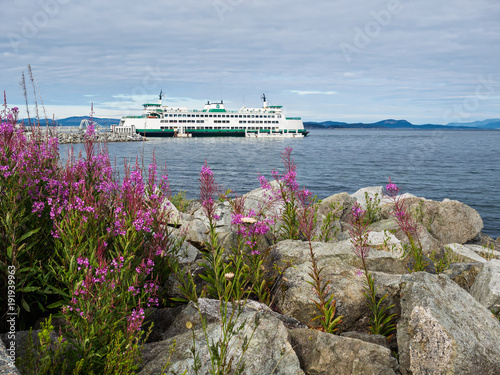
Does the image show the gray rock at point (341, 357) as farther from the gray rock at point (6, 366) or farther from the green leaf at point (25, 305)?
the green leaf at point (25, 305)

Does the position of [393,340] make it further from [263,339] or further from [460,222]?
[460,222]

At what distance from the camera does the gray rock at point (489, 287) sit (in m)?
4.55

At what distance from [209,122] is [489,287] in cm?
9342

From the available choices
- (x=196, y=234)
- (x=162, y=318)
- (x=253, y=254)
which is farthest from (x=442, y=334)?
(x=196, y=234)

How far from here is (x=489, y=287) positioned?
4.65 metres

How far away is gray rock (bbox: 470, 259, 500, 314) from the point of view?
4546mm

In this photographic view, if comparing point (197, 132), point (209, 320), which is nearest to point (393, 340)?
point (209, 320)

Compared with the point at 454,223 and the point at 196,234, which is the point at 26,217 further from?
the point at 454,223

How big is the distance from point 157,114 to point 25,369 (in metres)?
95.7

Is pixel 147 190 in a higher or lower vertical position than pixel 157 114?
lower

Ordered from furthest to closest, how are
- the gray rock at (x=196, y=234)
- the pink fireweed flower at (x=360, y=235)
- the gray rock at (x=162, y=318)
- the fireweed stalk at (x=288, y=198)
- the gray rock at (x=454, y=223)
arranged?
the gray rock at (x=454, y=223), the gray rock at (x=196, y=234), the fireweed stalk at (x=288, y=198), the gray rock at (x=162, y=318), the pink fireweed flower at (x=360, y=235)

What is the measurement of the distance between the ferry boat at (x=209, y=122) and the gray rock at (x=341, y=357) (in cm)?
9065

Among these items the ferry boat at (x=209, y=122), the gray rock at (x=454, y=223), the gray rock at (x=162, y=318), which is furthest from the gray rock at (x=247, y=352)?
the ferry boat at (x=209, y=122)

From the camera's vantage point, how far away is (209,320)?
3695 millimetres
